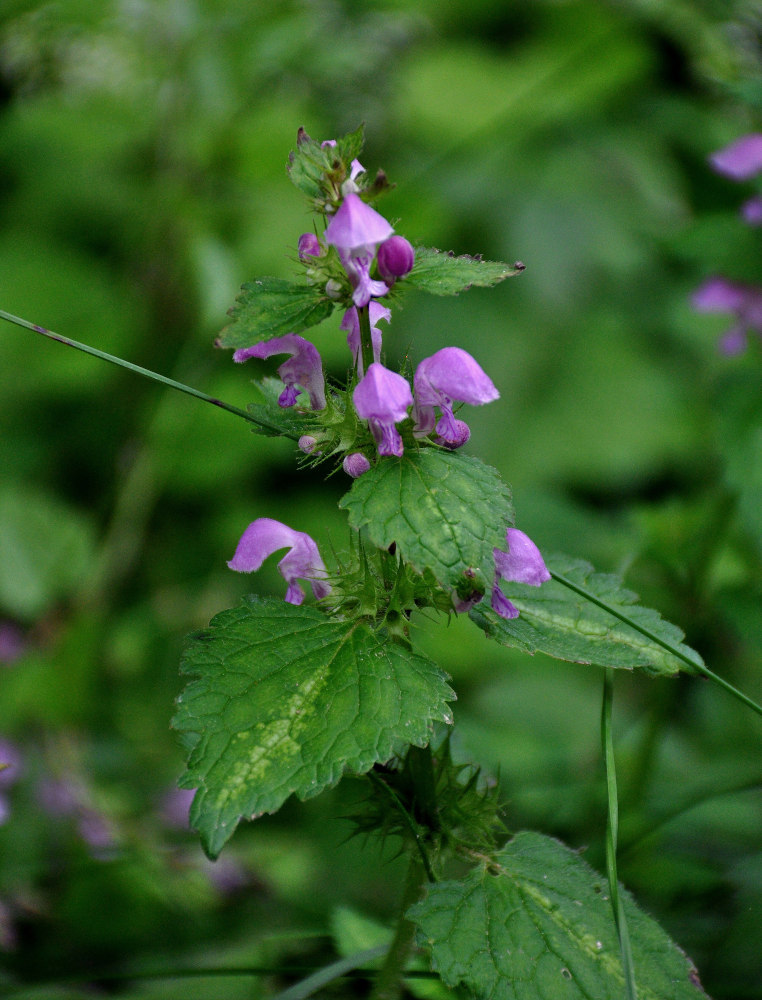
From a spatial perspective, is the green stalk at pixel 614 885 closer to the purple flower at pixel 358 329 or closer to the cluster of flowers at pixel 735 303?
the purple flower at pixel 358 329

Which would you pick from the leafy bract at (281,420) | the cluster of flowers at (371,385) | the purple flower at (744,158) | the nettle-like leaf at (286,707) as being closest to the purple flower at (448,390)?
the cluster of flowers at (371,385)

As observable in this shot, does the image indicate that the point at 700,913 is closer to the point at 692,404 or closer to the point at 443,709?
the point at 443,709

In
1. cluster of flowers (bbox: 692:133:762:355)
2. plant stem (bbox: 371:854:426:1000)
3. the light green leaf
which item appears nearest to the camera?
plant stem (bbox: 371:854:426:1000)

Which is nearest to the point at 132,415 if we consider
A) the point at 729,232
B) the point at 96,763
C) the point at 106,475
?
the point at 106,475

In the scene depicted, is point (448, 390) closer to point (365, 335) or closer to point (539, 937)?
point (365, 335)

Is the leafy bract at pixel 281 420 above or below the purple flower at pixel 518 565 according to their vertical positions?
above

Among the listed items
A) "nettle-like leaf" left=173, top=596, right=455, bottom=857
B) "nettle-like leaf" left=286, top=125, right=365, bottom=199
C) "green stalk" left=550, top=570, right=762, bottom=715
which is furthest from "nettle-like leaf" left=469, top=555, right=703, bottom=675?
"nettle-like leaf" left=286, top=125, right=365, bottom=199

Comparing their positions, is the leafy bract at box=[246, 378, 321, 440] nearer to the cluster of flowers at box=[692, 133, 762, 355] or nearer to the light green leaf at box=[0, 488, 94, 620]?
the cluster of flowers at box=[692, 133, 762, 355]
